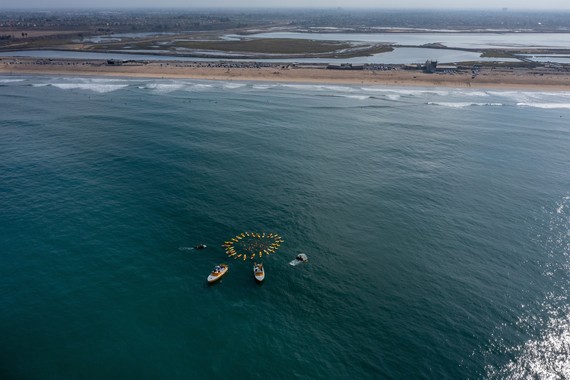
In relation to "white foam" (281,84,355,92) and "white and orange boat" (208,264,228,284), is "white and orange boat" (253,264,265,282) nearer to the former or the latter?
"white and orange boat" (208,264,228,284)

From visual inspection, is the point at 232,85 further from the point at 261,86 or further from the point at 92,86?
the point at 92,86

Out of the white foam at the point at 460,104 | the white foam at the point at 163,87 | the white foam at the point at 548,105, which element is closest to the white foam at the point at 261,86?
the white foam at the point at 163,87

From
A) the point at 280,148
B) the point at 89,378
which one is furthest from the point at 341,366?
the point at 280,148

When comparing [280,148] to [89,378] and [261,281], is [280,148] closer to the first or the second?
[261,281]

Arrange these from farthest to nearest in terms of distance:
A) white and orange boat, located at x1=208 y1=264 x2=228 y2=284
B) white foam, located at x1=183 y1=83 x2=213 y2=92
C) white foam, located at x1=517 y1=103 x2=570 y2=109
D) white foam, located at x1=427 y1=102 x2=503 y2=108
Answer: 1. white foam, located at x1=183 y1=83 x2=213 y2=92
2. white foam, located at x1=427 y1=102 x2=503 y2=108
3. white foam, located at x1=517 y1=103 x2=570 y2=109
4. white and orange boat, located at x1=208 y1=264 x2=228 y2=284

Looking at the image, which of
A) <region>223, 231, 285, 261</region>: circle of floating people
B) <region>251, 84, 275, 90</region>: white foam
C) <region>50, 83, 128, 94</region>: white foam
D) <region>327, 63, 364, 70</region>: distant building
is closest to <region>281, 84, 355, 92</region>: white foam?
<region>251, 84, 275, 90</region>: white foam
